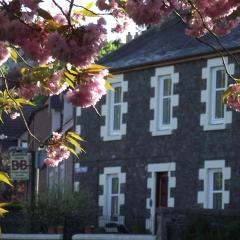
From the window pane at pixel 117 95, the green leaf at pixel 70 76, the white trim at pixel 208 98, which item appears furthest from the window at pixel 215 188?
the green leaf at pixel 70 76

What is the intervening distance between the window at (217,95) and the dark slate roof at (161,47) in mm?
745

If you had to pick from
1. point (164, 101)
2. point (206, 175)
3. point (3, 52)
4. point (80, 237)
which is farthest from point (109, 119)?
point (3, 52)

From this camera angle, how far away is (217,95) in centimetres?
3095

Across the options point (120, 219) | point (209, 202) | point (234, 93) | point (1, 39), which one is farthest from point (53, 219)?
point (1, 39)

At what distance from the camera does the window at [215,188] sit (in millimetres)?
30312

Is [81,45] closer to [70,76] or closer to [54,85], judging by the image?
[70,76]

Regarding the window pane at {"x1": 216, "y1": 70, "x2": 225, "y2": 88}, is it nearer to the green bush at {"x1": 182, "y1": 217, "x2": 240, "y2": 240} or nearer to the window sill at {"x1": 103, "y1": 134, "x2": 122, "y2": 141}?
the window sill at {"x1": 103, "y1": 134, "x2": 122, "y2": 141}

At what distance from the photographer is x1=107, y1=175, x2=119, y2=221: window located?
34.1m

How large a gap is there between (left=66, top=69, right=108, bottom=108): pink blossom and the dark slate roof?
23.5 meters

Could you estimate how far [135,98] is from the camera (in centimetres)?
3403

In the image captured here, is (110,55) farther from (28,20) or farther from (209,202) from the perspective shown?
(28,20)

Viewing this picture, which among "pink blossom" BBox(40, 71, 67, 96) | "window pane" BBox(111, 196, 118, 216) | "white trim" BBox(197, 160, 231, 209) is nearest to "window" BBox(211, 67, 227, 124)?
"white trim" BBox(197, 160, 231, 209)

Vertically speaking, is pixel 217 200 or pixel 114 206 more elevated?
pixel 217 200

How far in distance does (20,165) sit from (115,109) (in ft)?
21.1
